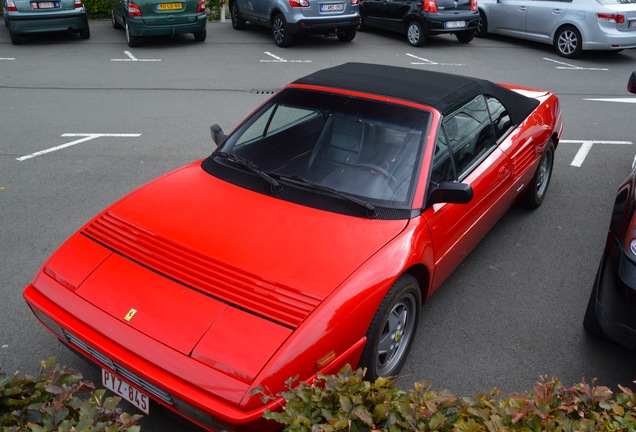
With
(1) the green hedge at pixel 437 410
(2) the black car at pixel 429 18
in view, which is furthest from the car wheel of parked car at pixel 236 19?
(1) the green hedge at pixel 437 410

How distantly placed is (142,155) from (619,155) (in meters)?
5.77

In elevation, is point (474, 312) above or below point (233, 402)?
below

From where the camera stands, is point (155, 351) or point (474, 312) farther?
point (474, 312)


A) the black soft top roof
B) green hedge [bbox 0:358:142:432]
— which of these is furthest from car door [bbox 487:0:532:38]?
green hedge [bbox 0:358:142:432]

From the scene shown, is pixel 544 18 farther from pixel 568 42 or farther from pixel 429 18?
pixel 429 18

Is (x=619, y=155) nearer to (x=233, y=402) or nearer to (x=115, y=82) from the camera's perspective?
(x=233, y=402)

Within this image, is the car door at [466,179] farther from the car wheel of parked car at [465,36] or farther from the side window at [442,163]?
the car wheel of parked car at [465,36]

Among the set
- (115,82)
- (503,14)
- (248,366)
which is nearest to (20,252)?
(248,366)

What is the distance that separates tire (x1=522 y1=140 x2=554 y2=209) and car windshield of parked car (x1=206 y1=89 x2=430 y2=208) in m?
2.19

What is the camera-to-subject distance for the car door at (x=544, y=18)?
44.3ft

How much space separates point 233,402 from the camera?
2922mm

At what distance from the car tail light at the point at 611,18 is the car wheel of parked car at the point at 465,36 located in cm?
272

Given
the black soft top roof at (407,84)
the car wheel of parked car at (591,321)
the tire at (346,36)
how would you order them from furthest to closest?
the tire at (346,36) → the black soft top roof at (407,84) → the car wheel of parked car at (591,321)

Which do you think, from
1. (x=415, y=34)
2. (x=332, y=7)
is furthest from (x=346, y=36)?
(x=415, y=34)
